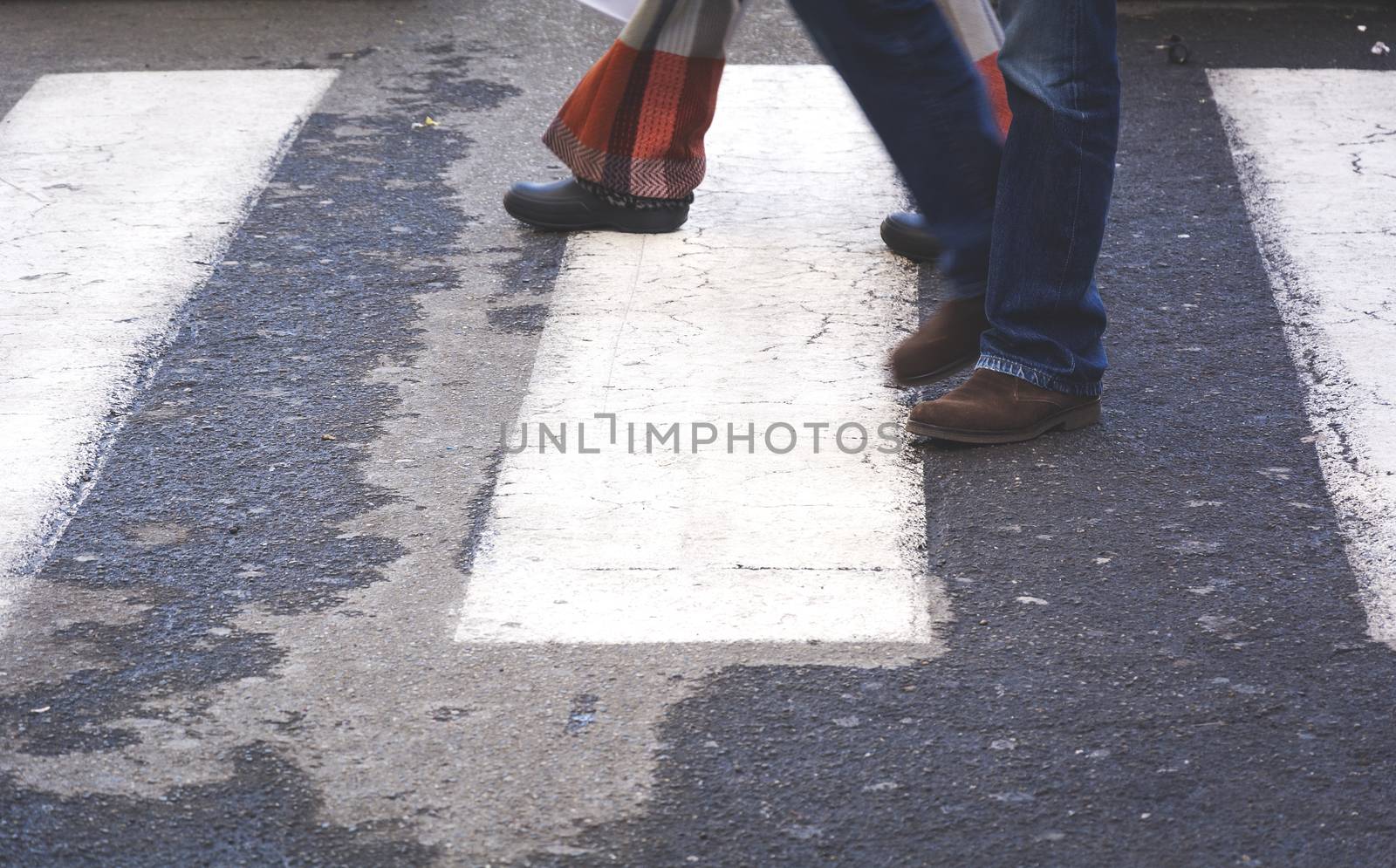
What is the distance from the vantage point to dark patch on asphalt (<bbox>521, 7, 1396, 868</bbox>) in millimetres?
1885

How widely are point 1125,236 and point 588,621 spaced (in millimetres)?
1899

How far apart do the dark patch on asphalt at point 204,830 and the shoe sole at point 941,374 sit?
4.44 feet

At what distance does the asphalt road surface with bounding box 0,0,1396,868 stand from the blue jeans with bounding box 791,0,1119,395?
0.21 metres

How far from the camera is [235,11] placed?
216 inches

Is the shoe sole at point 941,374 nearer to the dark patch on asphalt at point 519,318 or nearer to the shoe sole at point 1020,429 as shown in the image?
the shoe sole at point 1020,429

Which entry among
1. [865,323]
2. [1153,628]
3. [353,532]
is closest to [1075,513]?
[1153,628]

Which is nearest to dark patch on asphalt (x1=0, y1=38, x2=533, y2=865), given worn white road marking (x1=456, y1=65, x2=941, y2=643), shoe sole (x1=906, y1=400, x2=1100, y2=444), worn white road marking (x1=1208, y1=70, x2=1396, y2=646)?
worn white road marking (x1=456, y1=65, x2=941, y2=643)

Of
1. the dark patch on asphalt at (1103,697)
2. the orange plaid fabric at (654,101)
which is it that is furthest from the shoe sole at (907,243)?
the dark patch on asphalt at (1103,697)

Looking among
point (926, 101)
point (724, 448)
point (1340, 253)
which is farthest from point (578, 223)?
point (1340, 253)

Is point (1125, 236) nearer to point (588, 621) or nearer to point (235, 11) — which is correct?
point (588, 621)

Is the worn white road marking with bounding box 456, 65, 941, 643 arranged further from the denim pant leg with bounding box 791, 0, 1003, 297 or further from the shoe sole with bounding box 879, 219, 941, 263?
the denim pant leg with bounding box 791, 0, 1003, 297

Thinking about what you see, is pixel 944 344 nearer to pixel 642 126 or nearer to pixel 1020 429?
pixel 1020 429

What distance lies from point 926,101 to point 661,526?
33.6 inches

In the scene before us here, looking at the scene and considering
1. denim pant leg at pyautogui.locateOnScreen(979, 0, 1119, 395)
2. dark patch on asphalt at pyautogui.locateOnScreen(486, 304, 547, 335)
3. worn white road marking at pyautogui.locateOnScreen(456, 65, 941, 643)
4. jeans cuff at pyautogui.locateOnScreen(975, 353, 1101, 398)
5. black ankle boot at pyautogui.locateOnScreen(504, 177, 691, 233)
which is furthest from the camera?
black ankle boot at pyautogui.locateOnScreen(504, 177, 691, 233)
